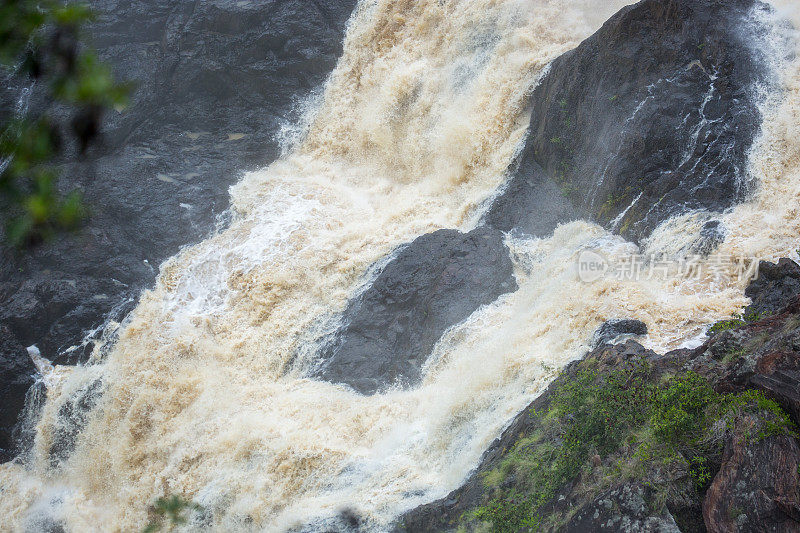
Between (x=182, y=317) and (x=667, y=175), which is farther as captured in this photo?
(x=182, y=317)

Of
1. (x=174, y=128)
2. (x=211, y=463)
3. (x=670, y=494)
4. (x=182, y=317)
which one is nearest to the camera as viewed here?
(x=670, y=494)

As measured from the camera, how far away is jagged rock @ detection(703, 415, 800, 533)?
436 centimetres

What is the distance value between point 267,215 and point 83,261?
3.31 meters

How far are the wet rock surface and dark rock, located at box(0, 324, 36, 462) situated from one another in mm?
1344

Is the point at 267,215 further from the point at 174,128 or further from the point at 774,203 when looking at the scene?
the point at 774,203

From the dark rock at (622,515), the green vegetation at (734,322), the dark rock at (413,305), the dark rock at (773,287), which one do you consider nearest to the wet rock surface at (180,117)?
the dark rock at (413,305)

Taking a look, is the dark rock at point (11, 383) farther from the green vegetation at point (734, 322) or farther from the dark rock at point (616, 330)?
the green vegetation at point (734, 322)

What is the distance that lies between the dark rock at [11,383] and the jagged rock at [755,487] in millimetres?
10380

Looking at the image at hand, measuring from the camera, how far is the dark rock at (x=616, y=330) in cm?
703

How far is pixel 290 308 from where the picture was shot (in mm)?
10438

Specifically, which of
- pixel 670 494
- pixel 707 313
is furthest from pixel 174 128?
pixel 670 494

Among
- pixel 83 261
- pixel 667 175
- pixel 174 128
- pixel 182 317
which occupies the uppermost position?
pixel 174 128

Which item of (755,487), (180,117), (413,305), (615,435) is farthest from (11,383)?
(755,487)

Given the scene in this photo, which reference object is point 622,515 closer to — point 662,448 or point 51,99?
point 662,448
